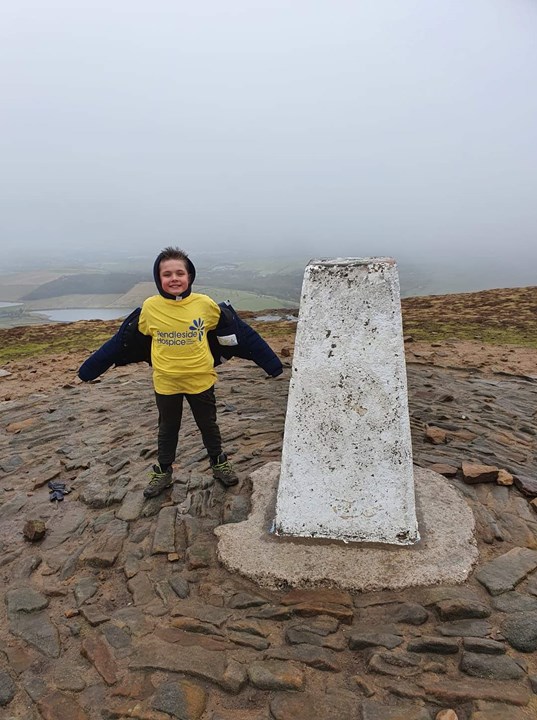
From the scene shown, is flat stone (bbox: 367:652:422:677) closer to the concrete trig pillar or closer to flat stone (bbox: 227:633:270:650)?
flat stone (bbox: 227:633:270:650)

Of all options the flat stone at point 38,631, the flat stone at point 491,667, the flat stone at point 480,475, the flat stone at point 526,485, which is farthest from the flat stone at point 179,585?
the flat stone at point 526,485

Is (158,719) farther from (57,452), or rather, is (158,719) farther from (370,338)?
(57,452)

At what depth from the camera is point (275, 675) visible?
2.84m

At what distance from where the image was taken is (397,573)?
11.4 feet

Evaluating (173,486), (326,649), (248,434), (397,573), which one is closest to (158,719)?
(326,649)

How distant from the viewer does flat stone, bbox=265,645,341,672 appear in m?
2.90

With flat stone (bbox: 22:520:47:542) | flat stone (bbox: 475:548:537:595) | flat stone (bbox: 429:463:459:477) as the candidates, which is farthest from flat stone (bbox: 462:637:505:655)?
flat stone (bbox: 22:520:47:542)

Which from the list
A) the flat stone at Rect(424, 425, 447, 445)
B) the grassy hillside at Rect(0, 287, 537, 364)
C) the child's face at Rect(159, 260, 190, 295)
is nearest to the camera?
the child's face at Rect(159, 260, 190, 295)

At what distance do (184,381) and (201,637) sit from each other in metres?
2.17

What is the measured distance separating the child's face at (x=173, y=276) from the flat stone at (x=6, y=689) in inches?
122

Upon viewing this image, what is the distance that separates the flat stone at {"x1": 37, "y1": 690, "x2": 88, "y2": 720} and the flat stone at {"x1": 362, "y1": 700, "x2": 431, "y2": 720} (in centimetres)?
160

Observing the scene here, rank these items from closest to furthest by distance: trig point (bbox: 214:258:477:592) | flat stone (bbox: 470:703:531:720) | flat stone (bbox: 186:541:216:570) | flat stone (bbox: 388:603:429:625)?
flat stone (bbox: 470:703:531:720), flat stone (bbox: 388:603:429:625), trig point (bbox: 214:258:477:592), flat stone (bbox: 186:541:216:570)

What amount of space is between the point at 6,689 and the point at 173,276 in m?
3.23

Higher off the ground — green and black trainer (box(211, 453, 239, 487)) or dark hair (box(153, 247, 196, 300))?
dark hair (box(153, 247, 196, 300))
